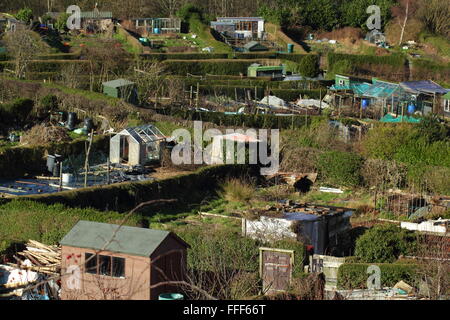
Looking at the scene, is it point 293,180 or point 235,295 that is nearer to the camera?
point 235,295

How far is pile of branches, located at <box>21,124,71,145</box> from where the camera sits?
26.9 m

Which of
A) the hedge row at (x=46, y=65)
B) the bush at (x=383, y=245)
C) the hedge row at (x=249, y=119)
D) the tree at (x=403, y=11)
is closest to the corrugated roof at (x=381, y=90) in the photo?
the hedge row at (x=249, y=119)

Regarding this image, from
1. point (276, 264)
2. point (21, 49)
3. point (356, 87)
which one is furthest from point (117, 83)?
point (276, 264)

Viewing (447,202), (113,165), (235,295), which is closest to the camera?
(235,295)

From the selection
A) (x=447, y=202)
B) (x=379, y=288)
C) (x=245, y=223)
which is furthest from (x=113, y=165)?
(x=379, y=288)

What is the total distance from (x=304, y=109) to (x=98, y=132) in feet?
37.5

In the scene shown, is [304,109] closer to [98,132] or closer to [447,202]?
[98,132]

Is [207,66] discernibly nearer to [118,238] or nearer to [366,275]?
[366,275]

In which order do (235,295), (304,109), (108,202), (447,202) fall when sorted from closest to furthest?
(235,295) → (108,202) → (447,202) → (304,109)

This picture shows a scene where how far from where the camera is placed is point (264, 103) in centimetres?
3844

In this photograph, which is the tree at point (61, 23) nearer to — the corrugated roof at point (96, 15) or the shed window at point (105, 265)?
the corrugated roof at point (96, 15)

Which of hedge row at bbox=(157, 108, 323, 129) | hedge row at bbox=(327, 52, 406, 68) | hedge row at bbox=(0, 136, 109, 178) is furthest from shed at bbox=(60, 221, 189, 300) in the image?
hedge row at bbox=(327, 52, 406, 68)

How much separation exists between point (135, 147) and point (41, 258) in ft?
33.2

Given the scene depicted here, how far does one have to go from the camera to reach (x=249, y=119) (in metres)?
33.6
